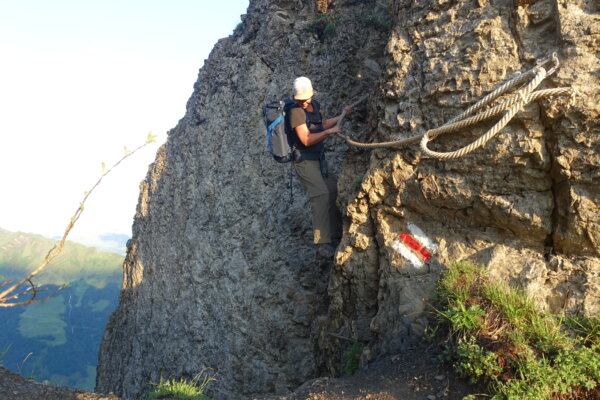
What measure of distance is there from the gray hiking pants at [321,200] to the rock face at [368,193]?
0.43 m

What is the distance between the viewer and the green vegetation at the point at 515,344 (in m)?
3.57

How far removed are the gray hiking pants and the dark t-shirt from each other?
8.6 inches

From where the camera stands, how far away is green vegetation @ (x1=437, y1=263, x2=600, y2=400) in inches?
141

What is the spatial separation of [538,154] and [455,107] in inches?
41.2

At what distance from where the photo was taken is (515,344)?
12.6ft

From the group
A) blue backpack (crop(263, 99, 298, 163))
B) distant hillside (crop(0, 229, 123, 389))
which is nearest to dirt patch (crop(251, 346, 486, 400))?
blue backpack (crop(263, 99, 298, 163))

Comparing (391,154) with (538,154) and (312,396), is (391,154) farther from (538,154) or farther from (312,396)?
(312,396)

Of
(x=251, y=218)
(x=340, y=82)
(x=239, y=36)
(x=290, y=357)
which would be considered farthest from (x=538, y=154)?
(x=239, y=36)

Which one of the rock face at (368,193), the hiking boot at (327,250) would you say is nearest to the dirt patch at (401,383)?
the rock face at (368,193)

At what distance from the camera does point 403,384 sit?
4250 mm

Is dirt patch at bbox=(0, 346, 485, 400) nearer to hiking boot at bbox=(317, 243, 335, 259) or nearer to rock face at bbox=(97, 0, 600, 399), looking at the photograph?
rock face at bbox=(97, 0, 600, 399)

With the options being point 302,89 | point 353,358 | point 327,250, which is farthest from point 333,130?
point 353,358

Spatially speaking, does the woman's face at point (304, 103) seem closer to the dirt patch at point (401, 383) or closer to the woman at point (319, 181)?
the woman at point (319, 181)

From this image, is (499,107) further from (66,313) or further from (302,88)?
(66,313)
